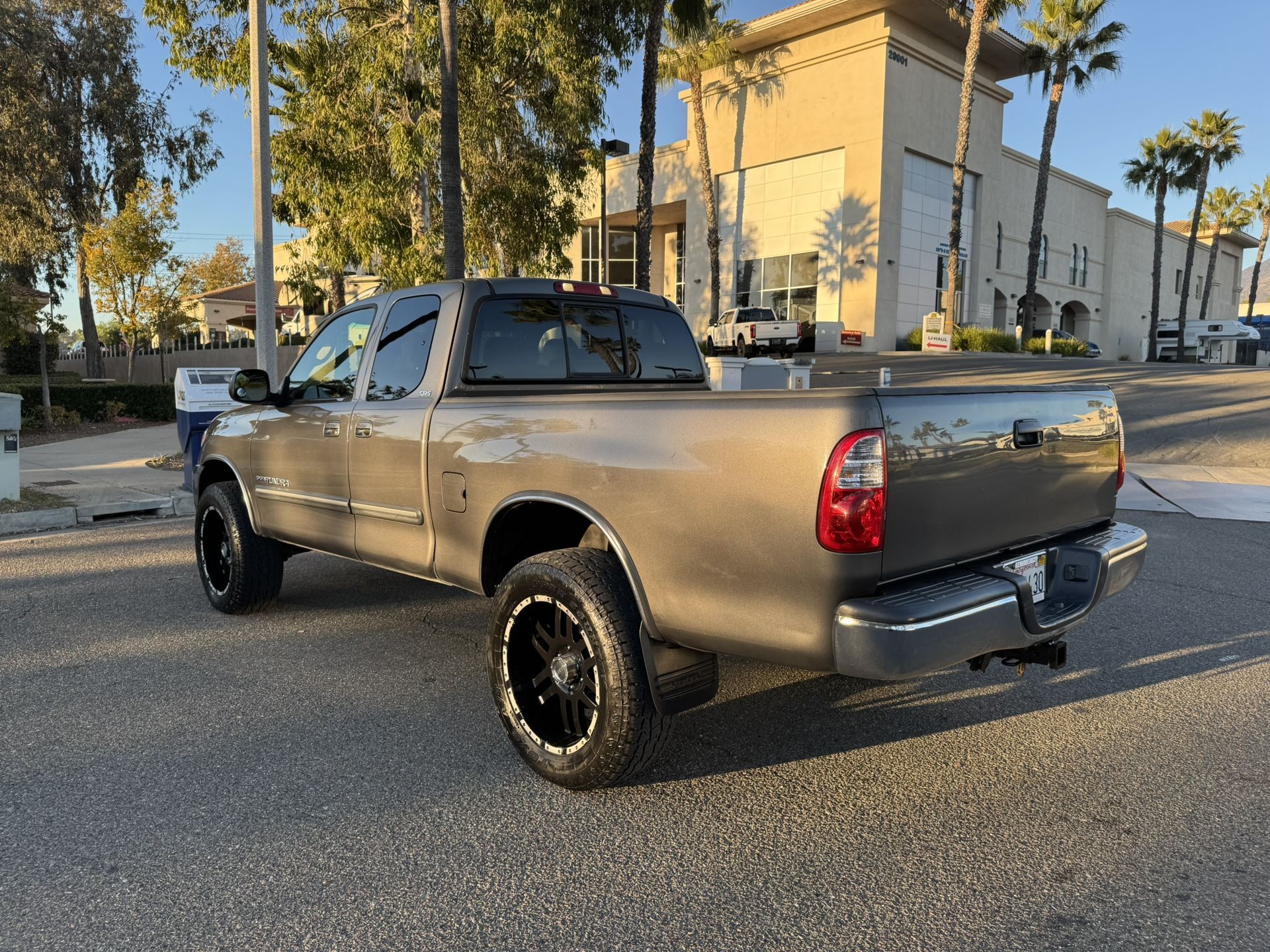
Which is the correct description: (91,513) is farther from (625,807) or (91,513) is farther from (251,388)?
(625,807)

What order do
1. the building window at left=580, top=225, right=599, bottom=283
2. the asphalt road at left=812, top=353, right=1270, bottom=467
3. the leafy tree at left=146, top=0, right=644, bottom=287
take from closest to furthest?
the asphalt road at left=812, top=353, right=1270, bottom=467 < the leafy tree at left=146, top=0, right=644, bottom=287 < the building window at left=580, top=225, right=599, bottom=283

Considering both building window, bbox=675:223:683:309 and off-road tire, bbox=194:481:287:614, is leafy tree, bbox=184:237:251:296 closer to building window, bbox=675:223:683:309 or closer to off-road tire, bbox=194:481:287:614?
building window, bbox=675:223:683:309

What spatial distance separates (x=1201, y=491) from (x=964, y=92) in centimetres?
2355

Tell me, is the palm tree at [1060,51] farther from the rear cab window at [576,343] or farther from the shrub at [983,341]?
the rear cab window at [576,343]

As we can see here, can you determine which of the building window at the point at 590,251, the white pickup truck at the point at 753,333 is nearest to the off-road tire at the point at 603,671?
the white pickup truck at the point at 753,333

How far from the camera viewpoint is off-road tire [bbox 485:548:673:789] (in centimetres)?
303

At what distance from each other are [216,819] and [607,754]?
53.3 inches

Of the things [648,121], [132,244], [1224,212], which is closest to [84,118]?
[132,244]

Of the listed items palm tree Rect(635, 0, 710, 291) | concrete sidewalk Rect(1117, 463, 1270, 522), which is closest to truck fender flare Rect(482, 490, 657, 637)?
concrete sidewalk Rect(1117, 463, 1270, 522)

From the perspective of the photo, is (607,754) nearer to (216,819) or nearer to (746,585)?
(746,585)

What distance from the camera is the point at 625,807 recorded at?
10.5ft

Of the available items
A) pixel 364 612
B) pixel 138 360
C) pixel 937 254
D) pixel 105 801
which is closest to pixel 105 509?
pixel 364 612

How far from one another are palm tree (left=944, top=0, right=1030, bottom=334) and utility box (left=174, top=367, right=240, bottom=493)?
26.4 meters

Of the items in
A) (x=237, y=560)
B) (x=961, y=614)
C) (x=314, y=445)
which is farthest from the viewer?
(x=237, y=560)
